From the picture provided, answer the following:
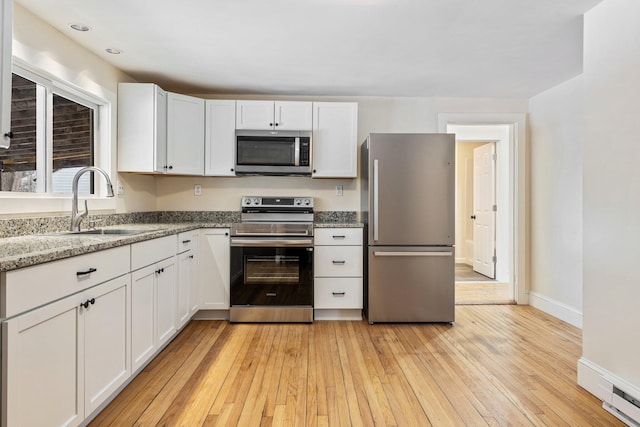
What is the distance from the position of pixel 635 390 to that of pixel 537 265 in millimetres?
2138

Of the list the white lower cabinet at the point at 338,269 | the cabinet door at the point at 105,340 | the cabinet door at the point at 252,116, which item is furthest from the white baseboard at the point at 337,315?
the cabinet door at the point at 252,116

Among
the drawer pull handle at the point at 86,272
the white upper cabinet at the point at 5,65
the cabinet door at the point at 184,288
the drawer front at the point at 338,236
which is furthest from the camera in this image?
the drawer front at the point at 338,236

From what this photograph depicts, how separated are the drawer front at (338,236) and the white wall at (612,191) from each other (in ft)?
5.71

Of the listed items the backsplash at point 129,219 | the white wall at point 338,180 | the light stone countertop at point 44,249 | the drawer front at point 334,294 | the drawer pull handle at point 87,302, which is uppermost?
the white wall at point 338,180

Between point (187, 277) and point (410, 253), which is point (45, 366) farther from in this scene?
point (410, 253)

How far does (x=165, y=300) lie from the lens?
2486 millimetres

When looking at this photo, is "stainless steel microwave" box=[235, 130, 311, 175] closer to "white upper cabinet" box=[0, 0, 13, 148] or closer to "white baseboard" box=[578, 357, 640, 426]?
"white upper cabinet" box=[0, 0, 13, 148]

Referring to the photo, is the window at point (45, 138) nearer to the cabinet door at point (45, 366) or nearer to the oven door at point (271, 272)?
the cabinet door at point (45, 366)

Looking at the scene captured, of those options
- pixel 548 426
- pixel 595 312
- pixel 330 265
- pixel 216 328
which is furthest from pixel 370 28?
pixel 216 328

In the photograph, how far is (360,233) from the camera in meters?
3.32

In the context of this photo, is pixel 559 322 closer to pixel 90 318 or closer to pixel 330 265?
pixel 330 265

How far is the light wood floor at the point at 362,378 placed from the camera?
5.92ft

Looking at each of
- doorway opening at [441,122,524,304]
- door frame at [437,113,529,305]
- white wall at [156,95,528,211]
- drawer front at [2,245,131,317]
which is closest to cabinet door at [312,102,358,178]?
white wall at [156,95,528,211]

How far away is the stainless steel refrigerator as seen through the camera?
10.5 feet
